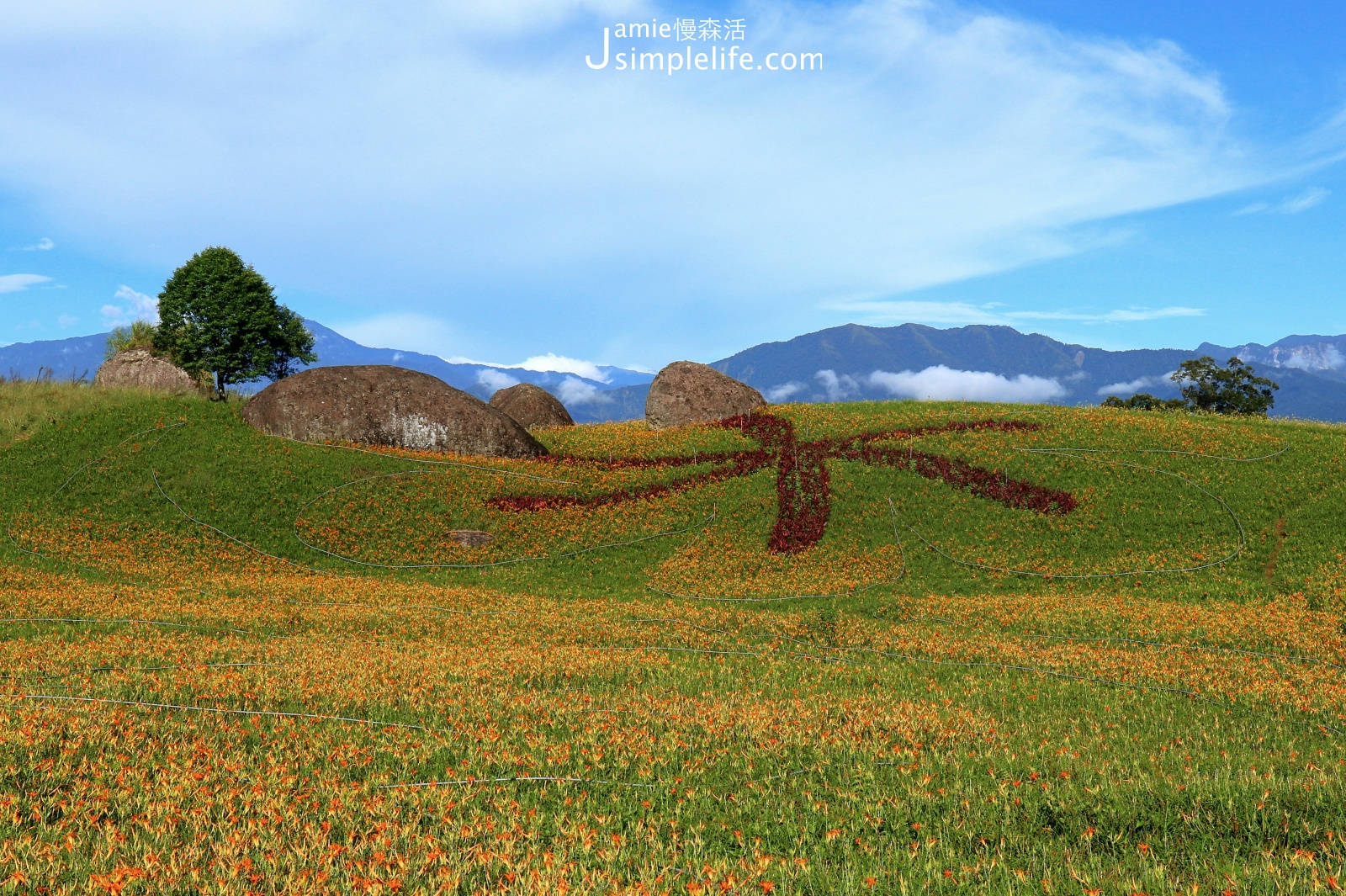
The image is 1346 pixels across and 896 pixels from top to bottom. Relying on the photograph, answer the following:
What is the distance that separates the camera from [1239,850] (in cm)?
619

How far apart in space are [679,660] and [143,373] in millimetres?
51470

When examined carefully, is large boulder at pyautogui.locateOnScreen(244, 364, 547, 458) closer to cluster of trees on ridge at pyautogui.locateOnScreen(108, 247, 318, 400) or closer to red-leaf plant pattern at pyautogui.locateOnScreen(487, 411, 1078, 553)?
red-leaf plant pattern at pyautogui.locateOnScreen(487, 411, 1078, 553)

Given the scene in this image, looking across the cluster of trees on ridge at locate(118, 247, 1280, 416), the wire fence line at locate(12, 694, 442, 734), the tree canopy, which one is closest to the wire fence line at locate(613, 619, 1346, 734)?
the wire fence line at locate(12, 694, 442, 734)

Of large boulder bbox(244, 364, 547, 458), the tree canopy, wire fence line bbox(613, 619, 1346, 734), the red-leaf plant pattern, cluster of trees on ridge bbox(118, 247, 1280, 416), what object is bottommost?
wire fence line bbox(613, 619, 1346, 734)

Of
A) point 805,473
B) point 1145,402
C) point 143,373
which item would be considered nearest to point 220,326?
point 143,373

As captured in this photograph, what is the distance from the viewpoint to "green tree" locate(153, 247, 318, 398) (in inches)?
2090

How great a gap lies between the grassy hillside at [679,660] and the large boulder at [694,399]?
5321 mm

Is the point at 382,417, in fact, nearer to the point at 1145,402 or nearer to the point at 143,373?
the point at 143,373

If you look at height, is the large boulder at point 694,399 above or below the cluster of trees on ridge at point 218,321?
below

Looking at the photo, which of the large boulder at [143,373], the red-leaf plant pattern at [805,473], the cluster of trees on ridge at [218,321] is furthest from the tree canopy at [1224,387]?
the large boulder at [143,373]

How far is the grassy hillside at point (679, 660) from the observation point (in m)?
6.13

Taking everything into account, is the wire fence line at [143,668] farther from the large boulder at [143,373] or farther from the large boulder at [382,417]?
the large boulder at [143,373]

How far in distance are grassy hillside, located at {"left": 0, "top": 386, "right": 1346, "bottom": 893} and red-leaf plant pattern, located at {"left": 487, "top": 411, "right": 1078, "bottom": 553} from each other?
0.64ft

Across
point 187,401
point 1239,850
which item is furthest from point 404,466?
point 1239,850
